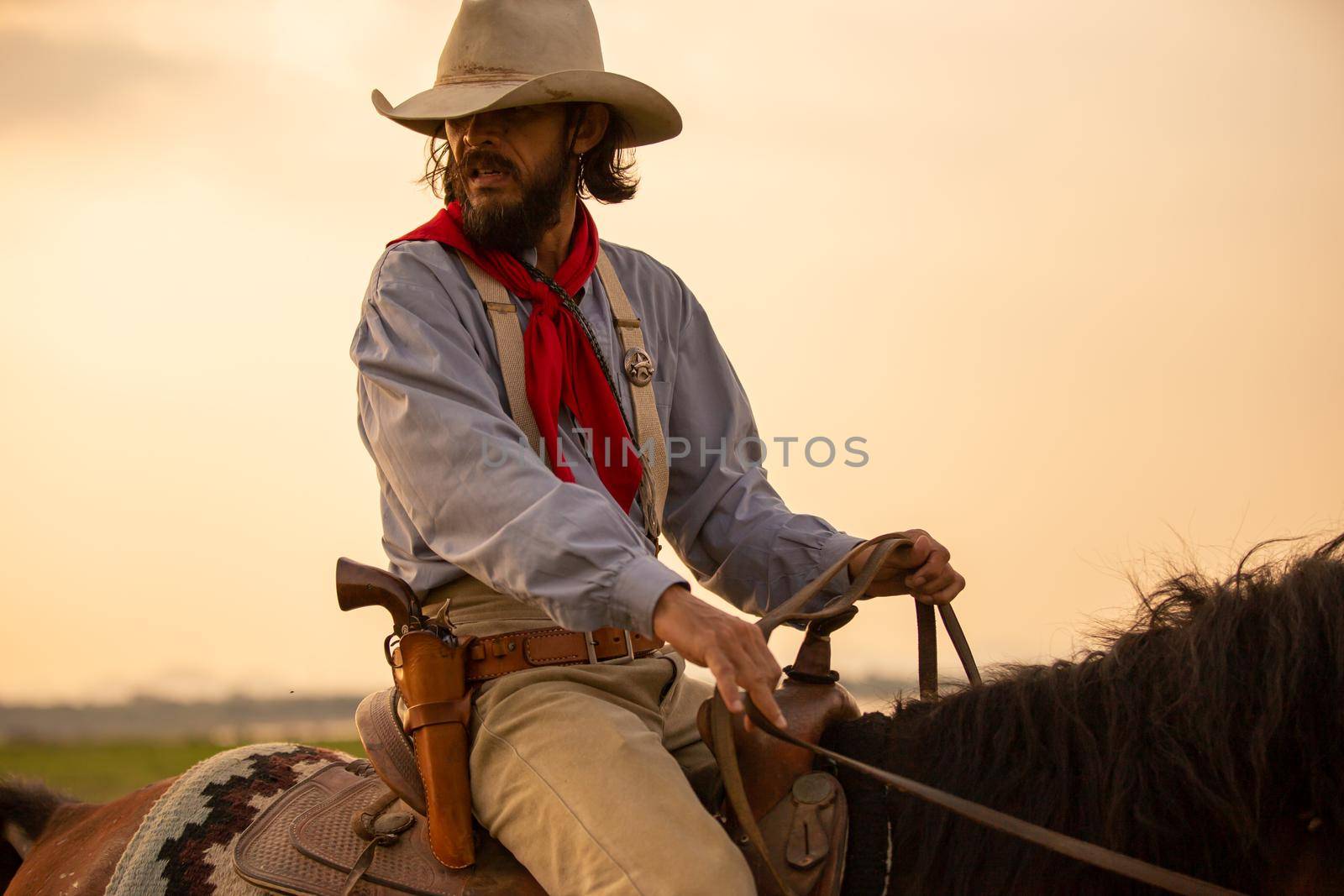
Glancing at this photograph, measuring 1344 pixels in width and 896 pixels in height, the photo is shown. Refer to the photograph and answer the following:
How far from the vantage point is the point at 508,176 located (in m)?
3.20

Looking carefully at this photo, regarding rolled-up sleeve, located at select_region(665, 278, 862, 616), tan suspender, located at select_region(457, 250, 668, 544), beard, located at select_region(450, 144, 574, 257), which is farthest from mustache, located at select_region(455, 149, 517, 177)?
rolled-up sleeve, located at select_region(665, 278, 862, 616)

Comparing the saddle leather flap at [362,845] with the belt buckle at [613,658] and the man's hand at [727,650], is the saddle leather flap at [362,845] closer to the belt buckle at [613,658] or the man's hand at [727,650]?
the belt buckle at [613,658]

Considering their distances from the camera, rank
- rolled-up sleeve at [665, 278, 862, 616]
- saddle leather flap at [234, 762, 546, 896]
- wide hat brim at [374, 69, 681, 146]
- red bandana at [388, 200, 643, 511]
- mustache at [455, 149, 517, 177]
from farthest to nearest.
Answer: rolled-up sleeve at [665, 278, 862, 616] < mustache at [455, 149, 517, 177] < wide hat brim at [374, 69, 681, 146] < red bandana at [388, 200, 643, 511] < saddle leather flap at [234, 762, 546, 896]

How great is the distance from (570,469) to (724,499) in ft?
2.19

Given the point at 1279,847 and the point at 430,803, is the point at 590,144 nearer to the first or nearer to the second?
the point at 430,803

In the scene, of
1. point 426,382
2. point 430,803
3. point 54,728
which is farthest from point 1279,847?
point 54,728

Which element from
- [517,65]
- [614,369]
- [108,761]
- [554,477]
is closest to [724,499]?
[614,369]

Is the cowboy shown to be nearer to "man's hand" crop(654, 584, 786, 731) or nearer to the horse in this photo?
"man's hand" crop(654, 584, 786, 731)

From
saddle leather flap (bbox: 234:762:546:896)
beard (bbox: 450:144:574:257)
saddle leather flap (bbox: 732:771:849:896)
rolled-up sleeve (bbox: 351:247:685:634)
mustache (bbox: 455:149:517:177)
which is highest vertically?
mustache (bbox: 455:149:517:177)

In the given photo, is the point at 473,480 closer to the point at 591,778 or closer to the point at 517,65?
the point at 591,778

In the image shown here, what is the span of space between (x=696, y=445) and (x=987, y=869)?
1.56 m

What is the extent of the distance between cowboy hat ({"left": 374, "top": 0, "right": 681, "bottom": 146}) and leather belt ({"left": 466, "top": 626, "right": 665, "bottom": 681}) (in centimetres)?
127

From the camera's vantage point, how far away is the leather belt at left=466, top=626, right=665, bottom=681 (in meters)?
2.79

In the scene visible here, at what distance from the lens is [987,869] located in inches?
91.0
